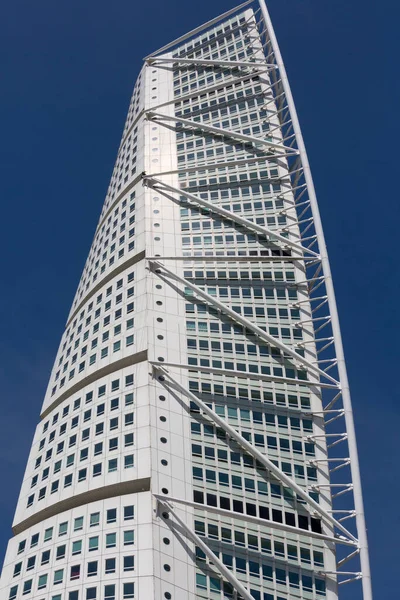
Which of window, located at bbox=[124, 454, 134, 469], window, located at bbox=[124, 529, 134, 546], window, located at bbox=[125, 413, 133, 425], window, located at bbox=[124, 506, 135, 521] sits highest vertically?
window, located at bbox=[125, 413, 133, 425]

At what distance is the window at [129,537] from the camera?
5950 centimetres

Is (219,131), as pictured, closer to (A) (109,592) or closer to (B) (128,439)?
(B) (128,439)

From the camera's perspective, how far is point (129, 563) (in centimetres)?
5828

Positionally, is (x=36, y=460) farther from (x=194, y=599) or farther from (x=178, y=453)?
(x=194, y=599)

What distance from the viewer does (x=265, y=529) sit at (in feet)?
207

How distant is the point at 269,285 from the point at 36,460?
2594 centimetres

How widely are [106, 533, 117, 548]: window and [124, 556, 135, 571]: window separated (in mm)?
1799

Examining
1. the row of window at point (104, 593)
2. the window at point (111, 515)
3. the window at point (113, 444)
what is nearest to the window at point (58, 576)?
the row of window at point (104, 593)

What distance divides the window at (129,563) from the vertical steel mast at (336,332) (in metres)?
15.8

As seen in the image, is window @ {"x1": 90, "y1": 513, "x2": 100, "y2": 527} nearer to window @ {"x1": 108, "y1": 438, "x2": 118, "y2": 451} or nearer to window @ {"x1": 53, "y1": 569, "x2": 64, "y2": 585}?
window @ {"x1": 53, "y1": 569, "x2": 64, "y2": 585}

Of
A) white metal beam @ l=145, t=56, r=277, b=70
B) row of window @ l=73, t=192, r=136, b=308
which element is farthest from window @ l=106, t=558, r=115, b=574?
white metal beam @ l=145, t=56, r=277, b=70

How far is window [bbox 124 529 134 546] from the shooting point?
5950 centimetres

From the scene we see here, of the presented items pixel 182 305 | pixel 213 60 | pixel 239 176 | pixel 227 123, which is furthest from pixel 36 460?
pixel 213 60

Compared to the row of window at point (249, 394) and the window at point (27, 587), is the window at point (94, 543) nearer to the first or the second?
the window at point (27, 587)
